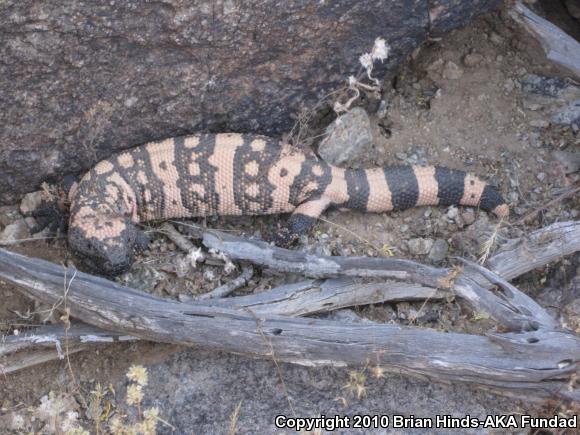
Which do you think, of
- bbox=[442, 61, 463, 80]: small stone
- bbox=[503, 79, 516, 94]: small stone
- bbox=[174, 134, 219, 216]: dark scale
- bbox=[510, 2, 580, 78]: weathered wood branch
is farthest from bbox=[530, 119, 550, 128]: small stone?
bbox=[174, 134, 219, 216]: dark scale

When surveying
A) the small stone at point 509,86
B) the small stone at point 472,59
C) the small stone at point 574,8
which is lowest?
the small stone at point 509,86

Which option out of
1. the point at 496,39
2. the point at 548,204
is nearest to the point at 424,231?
the point at 548,204

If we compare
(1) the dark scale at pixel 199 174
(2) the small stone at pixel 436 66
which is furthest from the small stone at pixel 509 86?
(1) the dark scale at pixel 199 174

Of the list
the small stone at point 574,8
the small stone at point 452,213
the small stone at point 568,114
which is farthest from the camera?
the small stone at point 574,8

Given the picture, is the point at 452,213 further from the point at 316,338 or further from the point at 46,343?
the point at 46,343

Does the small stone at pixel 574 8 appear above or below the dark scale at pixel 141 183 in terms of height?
above

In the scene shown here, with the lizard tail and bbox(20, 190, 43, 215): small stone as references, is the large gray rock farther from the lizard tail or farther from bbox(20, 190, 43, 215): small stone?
the lizard tail

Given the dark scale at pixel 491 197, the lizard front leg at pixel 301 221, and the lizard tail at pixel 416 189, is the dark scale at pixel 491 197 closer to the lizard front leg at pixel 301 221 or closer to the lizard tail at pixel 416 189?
the lizard tail at pixel 416 189
